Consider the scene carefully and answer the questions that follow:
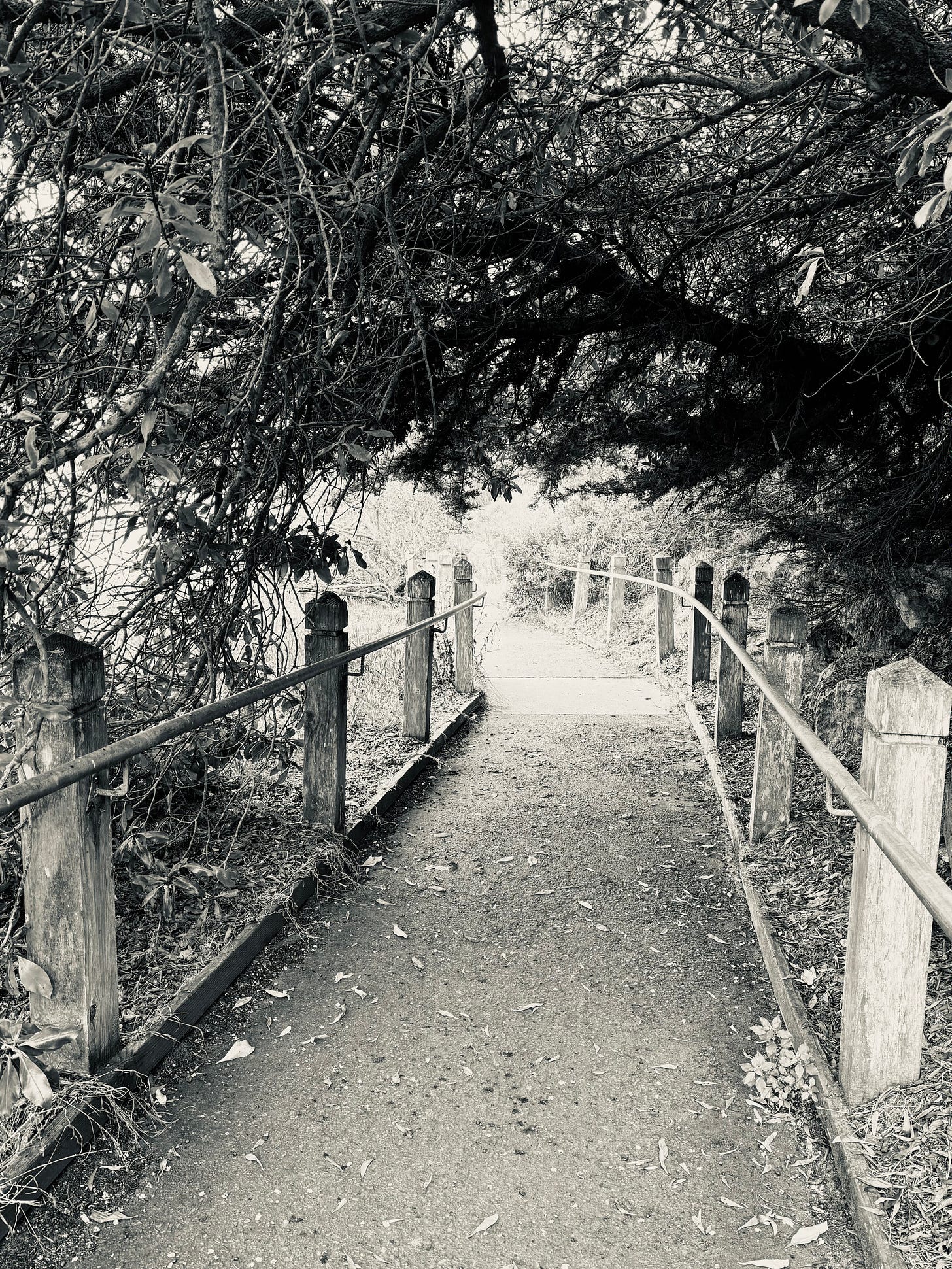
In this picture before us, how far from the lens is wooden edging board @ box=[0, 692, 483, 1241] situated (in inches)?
99.1

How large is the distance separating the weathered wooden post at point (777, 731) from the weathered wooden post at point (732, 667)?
82.6 inches

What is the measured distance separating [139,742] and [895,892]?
231 cm

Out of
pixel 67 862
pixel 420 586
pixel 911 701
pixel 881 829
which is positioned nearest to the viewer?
pixel 881 829

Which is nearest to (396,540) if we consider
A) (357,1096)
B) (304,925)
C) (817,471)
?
(817,471)

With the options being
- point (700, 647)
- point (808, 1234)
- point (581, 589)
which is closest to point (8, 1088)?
point (808, 1234)

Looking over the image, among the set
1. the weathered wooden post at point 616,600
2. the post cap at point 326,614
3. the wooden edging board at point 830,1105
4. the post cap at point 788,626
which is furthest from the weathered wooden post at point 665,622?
the post cap at point 326,614

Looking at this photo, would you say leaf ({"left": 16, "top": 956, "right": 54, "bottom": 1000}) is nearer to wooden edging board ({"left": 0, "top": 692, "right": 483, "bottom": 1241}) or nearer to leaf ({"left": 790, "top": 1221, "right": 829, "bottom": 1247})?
wooden edging board ({"left": 0, "top": 692, "right": 483, "bottom": 1241})

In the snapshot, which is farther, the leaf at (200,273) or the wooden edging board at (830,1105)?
the wooden edging board at (830,1105)

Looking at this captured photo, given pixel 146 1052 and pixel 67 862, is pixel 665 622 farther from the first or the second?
pixel 67 862

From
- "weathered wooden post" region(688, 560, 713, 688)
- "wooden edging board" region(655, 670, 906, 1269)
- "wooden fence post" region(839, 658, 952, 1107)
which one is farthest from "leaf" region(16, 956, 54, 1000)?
"weathered wooden post" region(688, 560, 713, 688)

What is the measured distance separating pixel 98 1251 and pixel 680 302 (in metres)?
4.46

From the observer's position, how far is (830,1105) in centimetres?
285

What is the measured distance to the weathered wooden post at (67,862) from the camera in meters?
2.78

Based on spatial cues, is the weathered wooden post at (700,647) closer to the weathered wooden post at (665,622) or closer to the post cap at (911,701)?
the weathered wooden post at (665,622)
